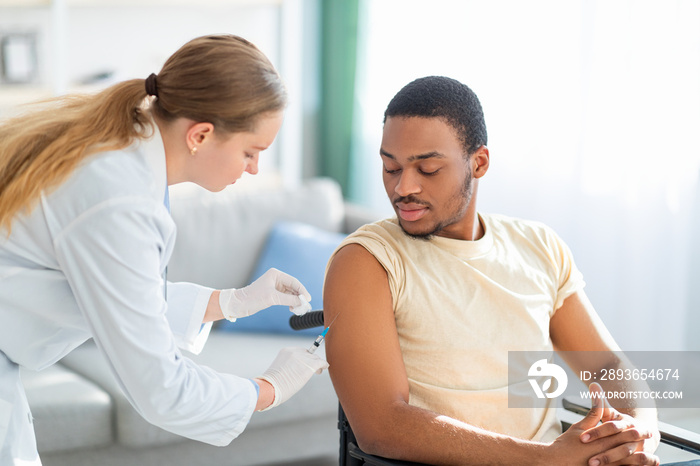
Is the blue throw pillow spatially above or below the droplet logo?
below

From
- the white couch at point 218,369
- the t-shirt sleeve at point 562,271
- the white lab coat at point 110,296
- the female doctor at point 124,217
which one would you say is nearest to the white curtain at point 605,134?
the white couch at point 218,369

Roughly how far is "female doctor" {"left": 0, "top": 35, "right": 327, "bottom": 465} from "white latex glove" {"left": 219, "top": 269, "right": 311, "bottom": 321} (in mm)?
239

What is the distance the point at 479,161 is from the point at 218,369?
1167 mm

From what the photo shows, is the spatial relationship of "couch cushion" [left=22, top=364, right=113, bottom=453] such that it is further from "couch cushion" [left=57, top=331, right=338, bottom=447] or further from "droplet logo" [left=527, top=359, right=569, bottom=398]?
"droplet logo" [left=527, top=359, right=569, bottom=398]

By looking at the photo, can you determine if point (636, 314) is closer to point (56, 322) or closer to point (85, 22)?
point (56, 322)

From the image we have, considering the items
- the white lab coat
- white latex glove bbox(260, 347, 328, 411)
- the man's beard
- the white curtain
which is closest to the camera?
the white lab coat

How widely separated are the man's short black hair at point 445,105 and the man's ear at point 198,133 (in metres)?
0.41

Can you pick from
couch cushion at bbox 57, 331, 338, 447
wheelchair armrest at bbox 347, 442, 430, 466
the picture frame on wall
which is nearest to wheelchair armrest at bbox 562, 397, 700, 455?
wheelchair armrest at bbox 347, 442, 430, 466

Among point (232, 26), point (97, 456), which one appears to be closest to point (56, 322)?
point (97, 456)

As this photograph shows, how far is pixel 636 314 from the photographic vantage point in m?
2.63

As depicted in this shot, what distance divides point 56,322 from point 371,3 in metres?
2.90

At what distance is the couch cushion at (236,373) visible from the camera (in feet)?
7.16

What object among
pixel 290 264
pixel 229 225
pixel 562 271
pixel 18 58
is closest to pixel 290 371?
pixel 562 271

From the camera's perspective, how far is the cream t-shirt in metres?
1.42
